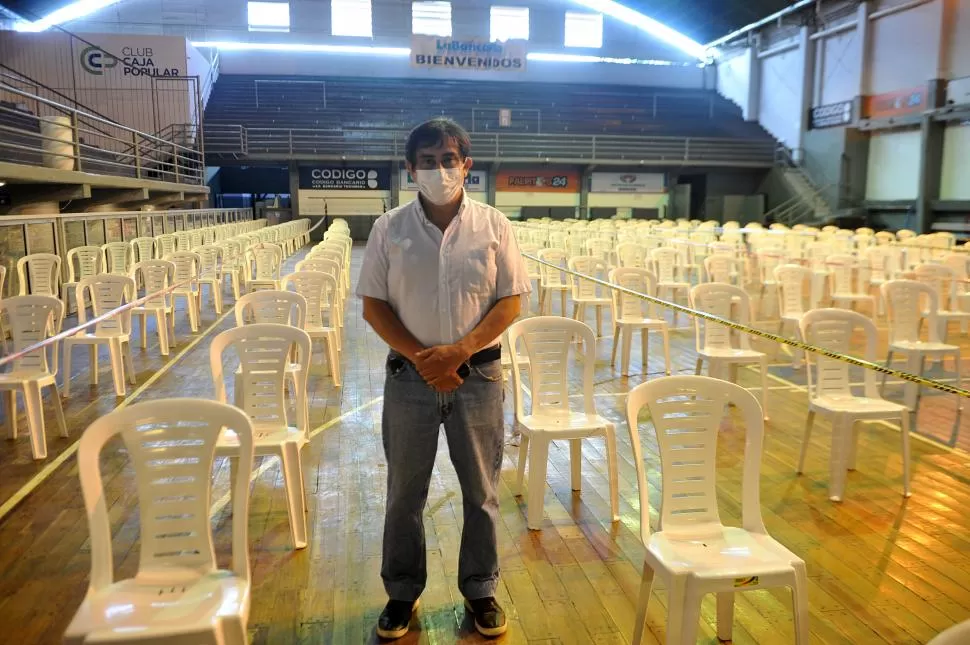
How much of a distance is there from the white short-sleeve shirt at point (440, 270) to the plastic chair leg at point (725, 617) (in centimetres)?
124

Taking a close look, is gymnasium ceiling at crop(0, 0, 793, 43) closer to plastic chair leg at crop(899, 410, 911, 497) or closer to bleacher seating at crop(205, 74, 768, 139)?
bleacher seating at crop(205, 74, 768, 139)

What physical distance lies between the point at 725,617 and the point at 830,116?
2263 centimetres

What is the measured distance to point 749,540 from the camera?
228 cm

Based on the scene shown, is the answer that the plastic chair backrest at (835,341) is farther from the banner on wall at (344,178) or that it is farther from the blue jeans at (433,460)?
the banner on wall at (344,178)

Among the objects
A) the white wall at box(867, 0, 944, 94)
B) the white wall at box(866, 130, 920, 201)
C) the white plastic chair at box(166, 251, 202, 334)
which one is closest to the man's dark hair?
the white plastic chair at box(166, 251, 202, 334)

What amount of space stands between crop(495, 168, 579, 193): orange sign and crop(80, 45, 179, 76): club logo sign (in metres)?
10.8

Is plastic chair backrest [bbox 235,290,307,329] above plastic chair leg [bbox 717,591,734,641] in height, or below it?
above

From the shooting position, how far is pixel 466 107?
2644 cm

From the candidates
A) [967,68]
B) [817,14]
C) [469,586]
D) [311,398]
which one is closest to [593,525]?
[469,586]

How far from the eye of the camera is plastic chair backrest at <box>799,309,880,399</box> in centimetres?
393

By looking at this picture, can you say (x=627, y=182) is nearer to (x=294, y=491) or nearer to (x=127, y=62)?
(x=127, y=62)

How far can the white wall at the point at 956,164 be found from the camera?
1692 centimetres

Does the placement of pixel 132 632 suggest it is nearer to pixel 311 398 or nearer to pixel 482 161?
pixel 311 398

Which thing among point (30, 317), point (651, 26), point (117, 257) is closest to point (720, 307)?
point (30, 317)
